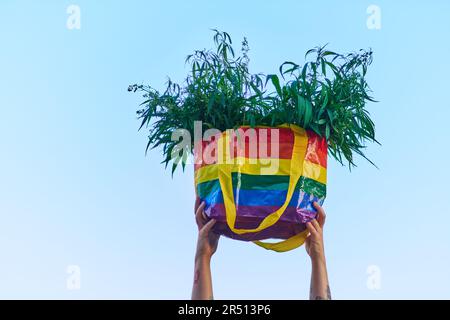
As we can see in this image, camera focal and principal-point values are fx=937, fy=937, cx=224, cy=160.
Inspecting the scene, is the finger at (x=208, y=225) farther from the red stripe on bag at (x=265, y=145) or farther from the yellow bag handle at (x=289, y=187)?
the red stripe on bag at (x=265, y=145)

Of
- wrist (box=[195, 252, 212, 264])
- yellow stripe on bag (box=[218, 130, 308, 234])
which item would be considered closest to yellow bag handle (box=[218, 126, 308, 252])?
yellow stripe on bag (box=[218, 130, 308, 234])

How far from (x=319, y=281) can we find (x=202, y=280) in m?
0.58

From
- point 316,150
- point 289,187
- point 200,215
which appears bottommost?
point 200,215

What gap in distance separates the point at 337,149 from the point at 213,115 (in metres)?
0.71

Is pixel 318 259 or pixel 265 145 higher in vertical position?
pixel 265 145

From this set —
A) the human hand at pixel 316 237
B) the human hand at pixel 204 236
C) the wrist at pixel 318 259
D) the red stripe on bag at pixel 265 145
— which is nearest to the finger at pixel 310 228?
the human hand at pixel 316 237

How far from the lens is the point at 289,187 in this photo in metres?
4.63

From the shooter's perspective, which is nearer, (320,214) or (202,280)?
(202,280)

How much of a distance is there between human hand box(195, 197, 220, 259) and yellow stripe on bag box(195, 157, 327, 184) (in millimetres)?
153

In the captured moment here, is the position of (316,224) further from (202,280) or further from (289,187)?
(202,280)

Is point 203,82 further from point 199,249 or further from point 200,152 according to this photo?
point 199,249

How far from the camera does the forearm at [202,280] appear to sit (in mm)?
4598

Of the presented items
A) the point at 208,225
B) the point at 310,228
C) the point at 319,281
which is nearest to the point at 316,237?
the point at 310,228

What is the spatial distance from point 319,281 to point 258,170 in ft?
2.07
